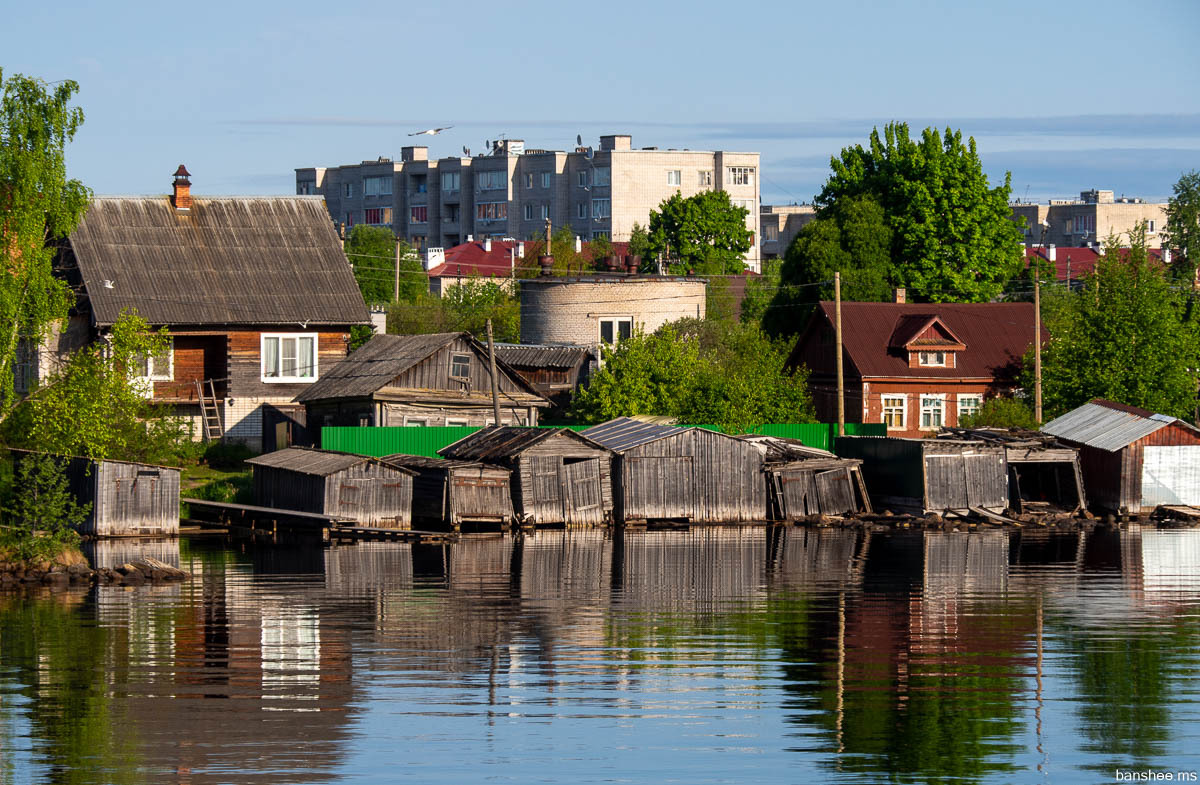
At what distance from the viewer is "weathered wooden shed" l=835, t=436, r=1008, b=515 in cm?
5175

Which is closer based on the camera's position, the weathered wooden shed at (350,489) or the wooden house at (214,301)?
the weathered wooden shed at (350,489)

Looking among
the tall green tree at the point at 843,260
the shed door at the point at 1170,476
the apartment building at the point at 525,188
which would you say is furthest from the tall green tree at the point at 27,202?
the apartment building at the point at 525,188

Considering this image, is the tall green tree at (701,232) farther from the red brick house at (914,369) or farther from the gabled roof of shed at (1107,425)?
the gabled roof of shed at (1107,425)

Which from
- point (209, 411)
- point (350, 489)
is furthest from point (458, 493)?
point (209, 411)

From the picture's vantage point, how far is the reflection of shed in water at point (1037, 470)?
174 feet

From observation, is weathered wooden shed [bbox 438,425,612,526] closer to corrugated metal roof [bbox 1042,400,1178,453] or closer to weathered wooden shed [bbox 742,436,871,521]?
weathered wooden shed [bbox 742,436,871,521]

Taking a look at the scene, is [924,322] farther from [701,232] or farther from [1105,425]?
[701,232]

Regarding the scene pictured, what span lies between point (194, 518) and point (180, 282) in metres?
12.1

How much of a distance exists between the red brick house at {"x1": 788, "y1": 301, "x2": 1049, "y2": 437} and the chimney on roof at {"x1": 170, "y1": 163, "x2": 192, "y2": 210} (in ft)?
89.4

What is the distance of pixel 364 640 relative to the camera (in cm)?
2702

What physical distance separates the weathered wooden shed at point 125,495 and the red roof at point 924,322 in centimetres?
3330

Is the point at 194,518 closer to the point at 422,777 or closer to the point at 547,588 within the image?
the point at 547,588

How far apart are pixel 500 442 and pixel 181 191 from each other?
19.6m

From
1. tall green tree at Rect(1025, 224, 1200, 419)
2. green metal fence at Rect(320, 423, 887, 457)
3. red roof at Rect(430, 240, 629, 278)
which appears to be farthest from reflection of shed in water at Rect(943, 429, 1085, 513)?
red roof at Rect(430, 240, 629, 278)
